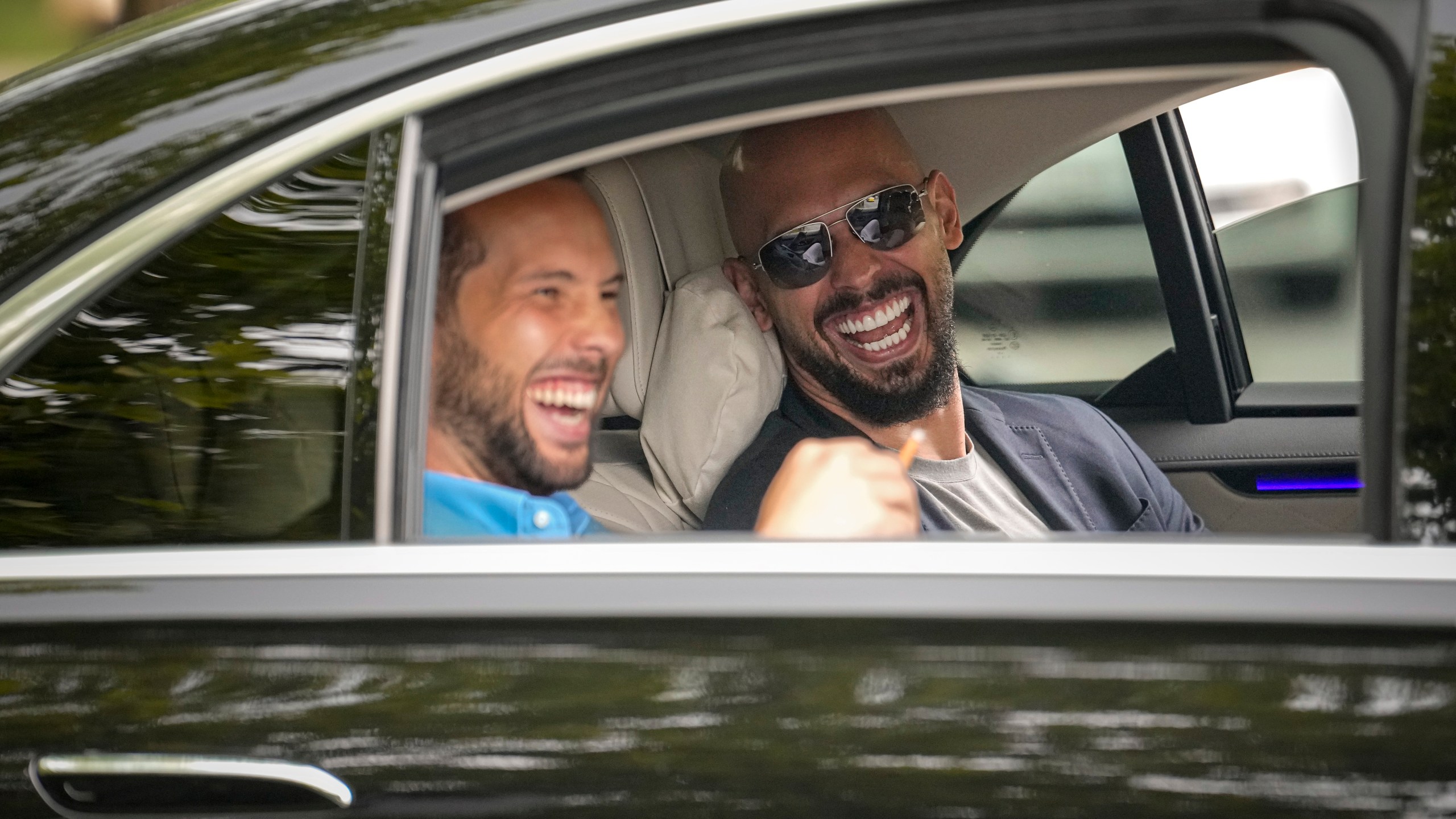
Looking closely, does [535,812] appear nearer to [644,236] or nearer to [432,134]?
[432,134]

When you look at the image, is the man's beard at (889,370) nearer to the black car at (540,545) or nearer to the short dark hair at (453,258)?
the short dark hair at (453,258)

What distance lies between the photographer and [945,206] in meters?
2.60

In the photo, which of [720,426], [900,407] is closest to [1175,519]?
[900,407]

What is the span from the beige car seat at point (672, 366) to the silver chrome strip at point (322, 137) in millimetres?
861

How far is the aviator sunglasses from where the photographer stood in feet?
7.32

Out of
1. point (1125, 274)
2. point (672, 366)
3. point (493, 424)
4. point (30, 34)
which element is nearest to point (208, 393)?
point (493, 424)

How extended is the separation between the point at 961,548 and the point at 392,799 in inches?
21.2

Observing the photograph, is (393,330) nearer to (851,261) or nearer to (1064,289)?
(851,261)

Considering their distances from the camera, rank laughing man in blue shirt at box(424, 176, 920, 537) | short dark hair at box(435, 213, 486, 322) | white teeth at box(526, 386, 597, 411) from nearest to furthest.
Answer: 1. short dark hair at box(435, 213, 486, 322)
2. laughing man in blue shirt at box(424, 176, 920, 537)
3. white teeth at box(526, 386, 597, 411)

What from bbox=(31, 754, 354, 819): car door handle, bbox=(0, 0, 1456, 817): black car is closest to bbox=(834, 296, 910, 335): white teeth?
bbox=(0, 0, 1456, 817): black car

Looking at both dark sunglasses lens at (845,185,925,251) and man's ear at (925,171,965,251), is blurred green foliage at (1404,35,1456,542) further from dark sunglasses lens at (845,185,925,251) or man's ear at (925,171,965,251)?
man's ear at (925,171,965,251)

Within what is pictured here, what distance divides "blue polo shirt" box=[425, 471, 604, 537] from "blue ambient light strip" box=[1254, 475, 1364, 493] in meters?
1.72

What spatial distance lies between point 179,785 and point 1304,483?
2.31 metres

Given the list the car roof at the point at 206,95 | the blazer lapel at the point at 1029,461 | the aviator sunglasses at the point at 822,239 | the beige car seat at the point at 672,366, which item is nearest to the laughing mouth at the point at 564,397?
the beige car seat at the point at 672,366
